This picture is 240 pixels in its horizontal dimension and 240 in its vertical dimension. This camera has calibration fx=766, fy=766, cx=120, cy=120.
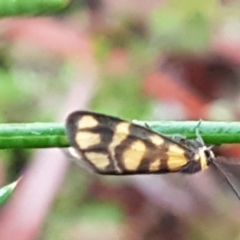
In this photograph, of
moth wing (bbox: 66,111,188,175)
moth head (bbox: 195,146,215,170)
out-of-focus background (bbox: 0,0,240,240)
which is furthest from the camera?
out-of-focus background (bbox: 0,0,240,240)

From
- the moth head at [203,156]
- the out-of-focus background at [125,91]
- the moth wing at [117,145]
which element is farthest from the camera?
the out-of-focus background at [125,91]

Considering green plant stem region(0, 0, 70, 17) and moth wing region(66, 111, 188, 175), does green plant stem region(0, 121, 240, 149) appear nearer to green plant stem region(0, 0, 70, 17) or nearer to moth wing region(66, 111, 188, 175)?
moth wing region(66, 111, 188, 175)

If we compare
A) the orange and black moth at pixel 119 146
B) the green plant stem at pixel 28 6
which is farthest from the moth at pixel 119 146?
the green plant stem at pixel 28 6

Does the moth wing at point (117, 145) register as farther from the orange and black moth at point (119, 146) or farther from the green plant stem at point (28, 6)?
the green plant stem at point (28, 6)

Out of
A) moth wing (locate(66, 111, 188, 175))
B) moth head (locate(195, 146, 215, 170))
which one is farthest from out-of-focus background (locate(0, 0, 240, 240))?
moth wing (locate(66, 111, 188, 175))

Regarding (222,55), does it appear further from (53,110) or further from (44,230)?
(44,230)
